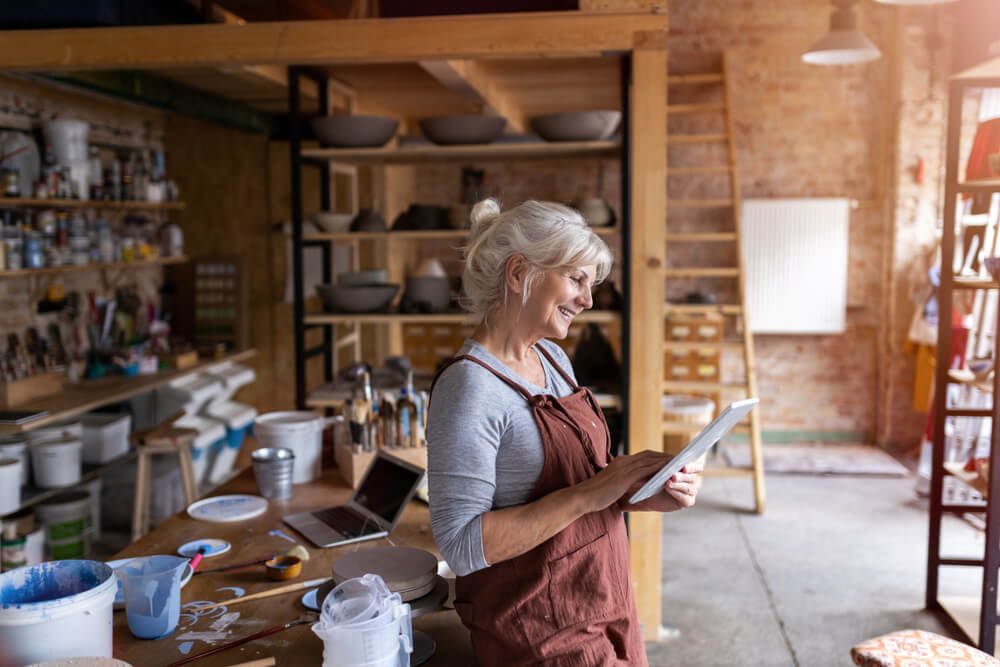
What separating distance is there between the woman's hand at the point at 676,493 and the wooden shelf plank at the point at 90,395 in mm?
3220

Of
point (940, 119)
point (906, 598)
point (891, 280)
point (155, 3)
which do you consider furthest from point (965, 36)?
point (155, 3)

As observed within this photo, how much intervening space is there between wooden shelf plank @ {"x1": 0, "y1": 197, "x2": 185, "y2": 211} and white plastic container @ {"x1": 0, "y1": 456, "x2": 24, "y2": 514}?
1.28m

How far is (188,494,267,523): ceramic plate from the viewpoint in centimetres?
236

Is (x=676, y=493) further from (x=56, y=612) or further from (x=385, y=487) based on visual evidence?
(x=56, y=612)

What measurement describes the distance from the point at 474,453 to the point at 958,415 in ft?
9.69

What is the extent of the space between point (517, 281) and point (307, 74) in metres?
2.96

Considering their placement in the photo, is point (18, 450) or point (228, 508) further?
point (18, 450)

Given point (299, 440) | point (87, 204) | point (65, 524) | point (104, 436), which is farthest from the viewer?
point (87, 204)

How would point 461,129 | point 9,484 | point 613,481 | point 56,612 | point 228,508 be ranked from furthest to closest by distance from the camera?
point 9,484 → point 461,129 → point 228,508 → point 613,481 → point 56,612

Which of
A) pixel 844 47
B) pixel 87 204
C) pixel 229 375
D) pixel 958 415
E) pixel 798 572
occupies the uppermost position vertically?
pixel 844 47

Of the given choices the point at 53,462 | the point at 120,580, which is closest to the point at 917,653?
the point at 120,580

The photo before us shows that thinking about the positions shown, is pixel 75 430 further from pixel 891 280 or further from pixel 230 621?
pixel 891 280

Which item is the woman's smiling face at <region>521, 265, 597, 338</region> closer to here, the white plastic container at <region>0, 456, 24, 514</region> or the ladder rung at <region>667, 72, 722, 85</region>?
the white plastic container at <region>0, 456, 24, 514</region>

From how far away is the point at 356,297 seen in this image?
3.79 meters
